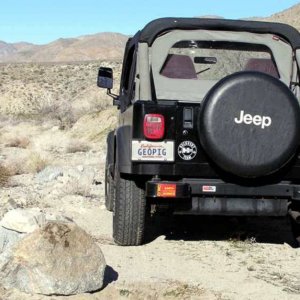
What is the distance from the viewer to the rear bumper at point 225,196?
18.3 feet

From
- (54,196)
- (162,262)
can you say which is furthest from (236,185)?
(54,196)

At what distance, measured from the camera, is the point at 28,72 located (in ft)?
233

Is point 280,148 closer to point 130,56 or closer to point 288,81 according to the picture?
point 288,81

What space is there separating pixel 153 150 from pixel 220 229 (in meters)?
2.30

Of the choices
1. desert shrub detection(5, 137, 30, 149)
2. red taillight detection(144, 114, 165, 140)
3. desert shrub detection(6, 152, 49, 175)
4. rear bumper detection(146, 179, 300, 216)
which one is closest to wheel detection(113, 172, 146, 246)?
rear bumper detection(146, 179, 300, 216)

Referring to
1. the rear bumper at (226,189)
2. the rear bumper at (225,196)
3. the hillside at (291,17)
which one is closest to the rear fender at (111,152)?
the rear bumper at (225,196)

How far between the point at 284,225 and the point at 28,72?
2596 inches

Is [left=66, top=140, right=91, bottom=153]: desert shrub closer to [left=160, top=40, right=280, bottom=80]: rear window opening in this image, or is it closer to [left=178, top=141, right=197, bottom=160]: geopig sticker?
[left=160, top=40, right=280, bottom=80]: rear window opening

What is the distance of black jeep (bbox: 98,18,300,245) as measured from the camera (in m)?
5.25

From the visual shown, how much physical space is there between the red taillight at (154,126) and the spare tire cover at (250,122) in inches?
15.4

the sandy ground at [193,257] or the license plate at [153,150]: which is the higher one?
the license plate at [153,150]

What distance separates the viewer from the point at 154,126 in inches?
217

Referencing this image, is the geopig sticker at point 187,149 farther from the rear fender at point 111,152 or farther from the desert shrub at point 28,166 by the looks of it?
the desert shrub at point 28,166

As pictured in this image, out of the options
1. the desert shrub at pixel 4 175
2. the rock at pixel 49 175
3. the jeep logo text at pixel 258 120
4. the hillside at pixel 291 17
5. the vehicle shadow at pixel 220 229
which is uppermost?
the hillside at pixel 291 17
